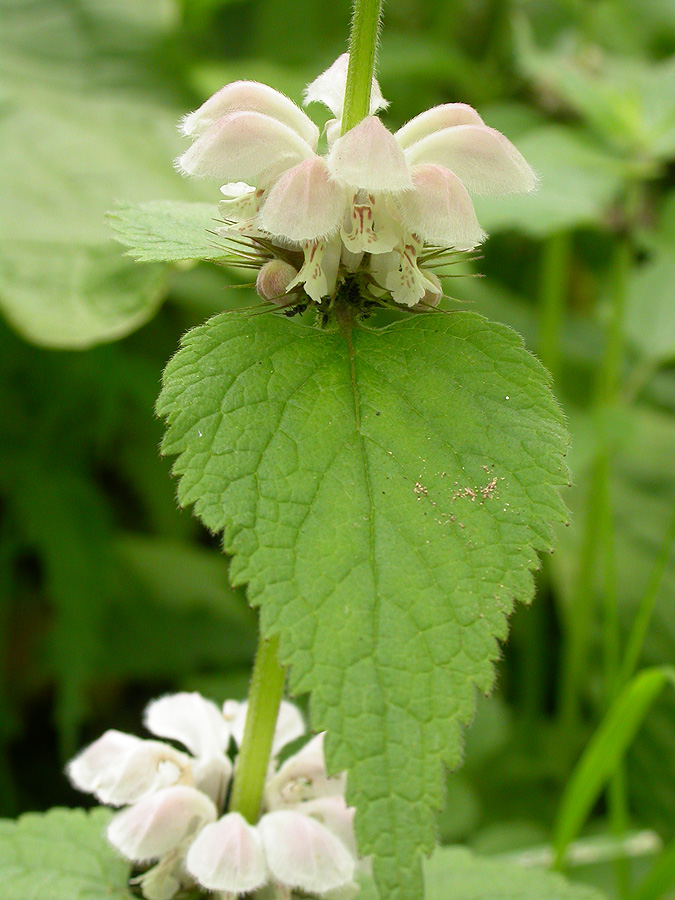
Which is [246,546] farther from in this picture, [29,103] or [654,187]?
[654,187]

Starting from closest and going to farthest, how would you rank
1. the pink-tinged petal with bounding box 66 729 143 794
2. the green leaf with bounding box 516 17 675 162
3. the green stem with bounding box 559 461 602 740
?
the pink-tinged petal with bounding box 66 729 143 794, the green stem with bounding box 559 461 602 740, the green leaf with bounding box 516 17 675 162

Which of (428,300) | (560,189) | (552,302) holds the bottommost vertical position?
(428,300)

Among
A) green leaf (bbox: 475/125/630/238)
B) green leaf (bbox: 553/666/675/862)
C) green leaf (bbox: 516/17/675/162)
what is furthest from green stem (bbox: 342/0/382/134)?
green leaf (bbox: 516/17/675/162)

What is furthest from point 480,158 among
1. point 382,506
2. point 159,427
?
point 159,427

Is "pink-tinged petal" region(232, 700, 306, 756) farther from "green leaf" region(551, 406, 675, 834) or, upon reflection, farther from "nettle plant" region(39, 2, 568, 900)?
"green leaf" region(551, 406, 675, 834)

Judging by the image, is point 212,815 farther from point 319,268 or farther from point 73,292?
point 73,292

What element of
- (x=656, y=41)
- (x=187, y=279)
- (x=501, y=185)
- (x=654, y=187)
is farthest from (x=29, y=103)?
(x=656, y=41)

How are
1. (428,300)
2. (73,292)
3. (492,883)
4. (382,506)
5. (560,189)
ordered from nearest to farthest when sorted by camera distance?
(382,506) → (428,300) → (492,883) → (73,292) → (560,189)
